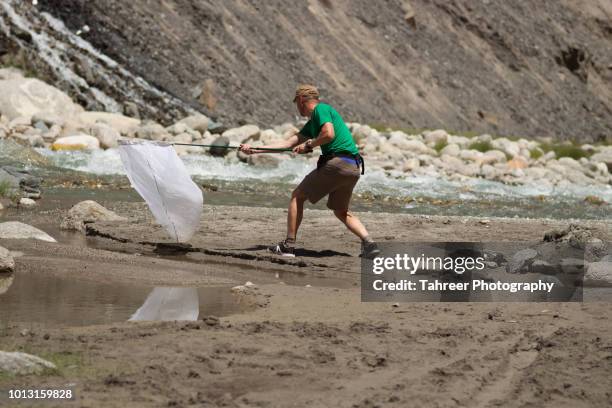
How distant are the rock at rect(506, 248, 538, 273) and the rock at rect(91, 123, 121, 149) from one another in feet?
45.9

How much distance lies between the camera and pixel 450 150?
26.5 meters

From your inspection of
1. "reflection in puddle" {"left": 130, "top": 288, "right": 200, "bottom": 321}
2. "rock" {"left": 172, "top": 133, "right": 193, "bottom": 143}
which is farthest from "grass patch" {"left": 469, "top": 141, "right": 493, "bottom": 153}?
"reflection in puddle" {"left": 130, "top": 288, "right": 200, "bottom": 321}

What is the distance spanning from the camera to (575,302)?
7.85 metres

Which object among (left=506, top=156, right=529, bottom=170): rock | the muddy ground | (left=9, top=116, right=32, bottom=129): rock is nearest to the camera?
the muddy ground

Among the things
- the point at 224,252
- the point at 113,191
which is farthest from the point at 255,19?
the point at 224,252

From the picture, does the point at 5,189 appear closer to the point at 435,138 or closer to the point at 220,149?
the point at 220,149

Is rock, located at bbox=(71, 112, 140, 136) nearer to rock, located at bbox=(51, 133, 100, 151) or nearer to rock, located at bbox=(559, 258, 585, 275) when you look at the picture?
rock, located at bbox=(51, 133, 100, 151)

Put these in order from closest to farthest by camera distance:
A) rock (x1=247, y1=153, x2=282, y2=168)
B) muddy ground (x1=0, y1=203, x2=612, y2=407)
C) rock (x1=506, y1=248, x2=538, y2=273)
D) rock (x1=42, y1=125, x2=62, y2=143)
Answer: muddy ground (x1=0, y1=203, x2=612, y2=407)
rock (x1=506, y1=248, x2=538, y2=273)
rock (x1=247, y1=153, x2=282, y2=168)
rock (x1=42, y1=125, x2=62, y2=143)

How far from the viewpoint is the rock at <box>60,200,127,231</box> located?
11.3m

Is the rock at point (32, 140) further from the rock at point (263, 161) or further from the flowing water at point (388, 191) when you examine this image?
the rock at point (263, 161)

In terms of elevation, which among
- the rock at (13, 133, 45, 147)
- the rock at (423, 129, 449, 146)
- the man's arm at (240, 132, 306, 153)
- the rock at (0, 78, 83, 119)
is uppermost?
the rock at (0, 78, 83, 119)

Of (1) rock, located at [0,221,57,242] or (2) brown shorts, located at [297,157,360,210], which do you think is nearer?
(2) brown shorts, located at [297,157,360,210]

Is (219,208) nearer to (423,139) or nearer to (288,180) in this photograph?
(288,180)

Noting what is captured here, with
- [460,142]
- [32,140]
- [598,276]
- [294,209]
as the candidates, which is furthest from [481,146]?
[598,276]
